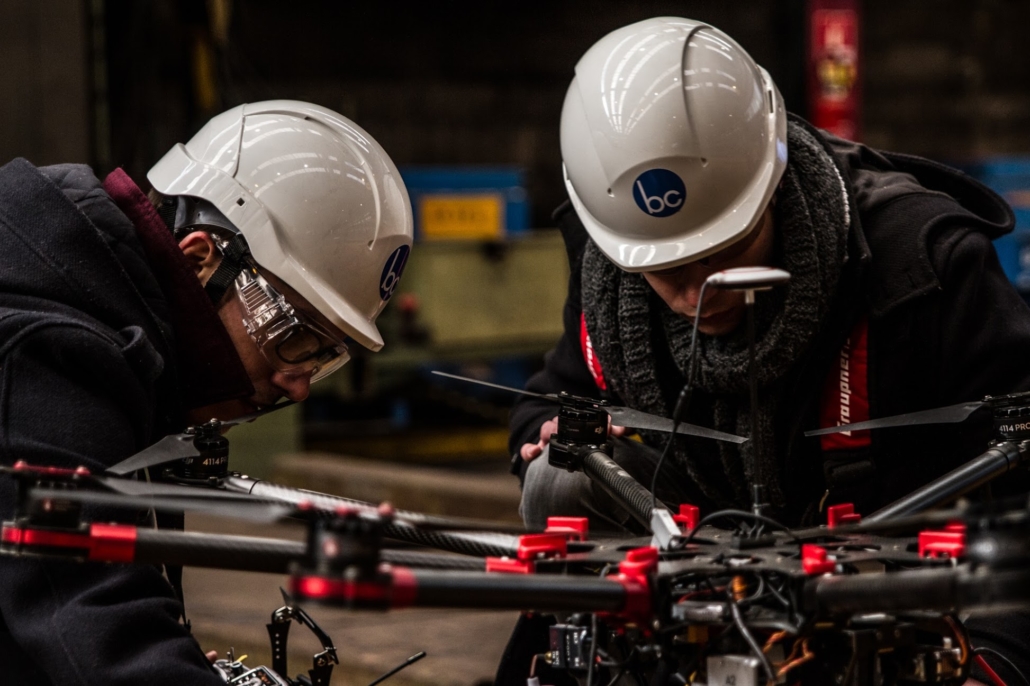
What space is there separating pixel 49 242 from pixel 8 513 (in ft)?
1.25

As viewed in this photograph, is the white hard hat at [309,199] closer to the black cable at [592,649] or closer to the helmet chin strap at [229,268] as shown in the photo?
the helmet chin strap at [229,268]

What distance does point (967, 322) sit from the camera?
2.09m

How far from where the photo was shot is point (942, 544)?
1360 millimetres

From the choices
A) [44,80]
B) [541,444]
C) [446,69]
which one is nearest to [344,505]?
[541,444]

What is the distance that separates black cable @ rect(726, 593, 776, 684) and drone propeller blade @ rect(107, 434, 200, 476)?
713 mm

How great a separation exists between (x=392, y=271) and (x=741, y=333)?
0.63 metres

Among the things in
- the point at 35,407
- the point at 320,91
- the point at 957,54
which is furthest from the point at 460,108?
the point at 35,407

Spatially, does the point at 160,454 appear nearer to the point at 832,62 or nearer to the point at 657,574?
the point at 657,574

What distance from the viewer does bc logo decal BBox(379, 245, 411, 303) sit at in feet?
6.72

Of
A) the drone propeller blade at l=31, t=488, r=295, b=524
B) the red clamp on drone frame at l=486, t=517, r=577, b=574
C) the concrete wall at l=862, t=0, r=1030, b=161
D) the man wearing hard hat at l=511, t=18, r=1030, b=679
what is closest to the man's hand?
the man wearing hard hat at l=511, t=18, r=1030, b=679

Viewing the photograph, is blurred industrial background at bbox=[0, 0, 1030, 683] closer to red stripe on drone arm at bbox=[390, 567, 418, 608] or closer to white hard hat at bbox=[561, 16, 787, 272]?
white hard hat at bbox=[561, 16, 787, 272]

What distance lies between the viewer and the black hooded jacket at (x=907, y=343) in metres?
2.08

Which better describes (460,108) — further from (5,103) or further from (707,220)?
(707,220)

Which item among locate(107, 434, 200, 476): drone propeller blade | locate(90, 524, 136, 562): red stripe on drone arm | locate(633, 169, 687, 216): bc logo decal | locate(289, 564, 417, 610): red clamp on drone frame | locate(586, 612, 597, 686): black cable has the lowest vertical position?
locate(586, 612, 597, 686): black cable
